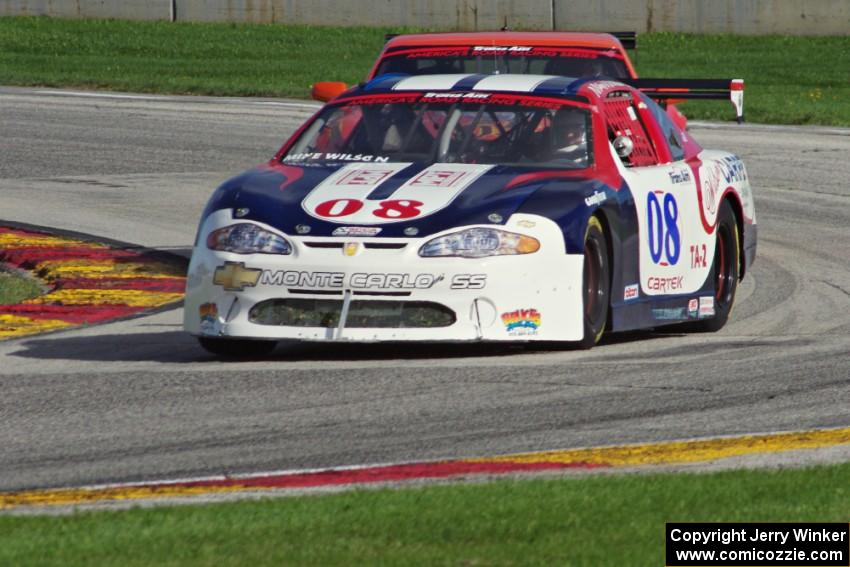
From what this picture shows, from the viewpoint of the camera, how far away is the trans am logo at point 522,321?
9172 millimetres

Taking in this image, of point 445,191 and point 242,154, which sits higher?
point 445,191

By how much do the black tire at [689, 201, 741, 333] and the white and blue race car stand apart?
26 millimetres

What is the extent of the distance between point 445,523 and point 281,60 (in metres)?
29.9

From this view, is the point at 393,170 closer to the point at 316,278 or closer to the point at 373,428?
the point at 316,278

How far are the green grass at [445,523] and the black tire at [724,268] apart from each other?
170 inches

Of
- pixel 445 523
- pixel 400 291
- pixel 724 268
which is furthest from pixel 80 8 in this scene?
pixel 445 523

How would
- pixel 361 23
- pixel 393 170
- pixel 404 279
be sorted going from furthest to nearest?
1. pixel 361 23
2. pixel 393 170
3. pixel 404 279

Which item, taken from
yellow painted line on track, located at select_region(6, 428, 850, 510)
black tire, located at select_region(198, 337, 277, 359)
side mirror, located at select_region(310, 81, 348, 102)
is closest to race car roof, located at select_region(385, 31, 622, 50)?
side mirror, located at select_region(310, 81, 348, 102)

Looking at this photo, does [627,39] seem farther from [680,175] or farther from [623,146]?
[623,146]

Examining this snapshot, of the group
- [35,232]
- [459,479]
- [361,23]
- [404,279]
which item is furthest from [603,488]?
[361,23]

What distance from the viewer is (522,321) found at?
920 cm

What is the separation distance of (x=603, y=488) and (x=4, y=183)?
45.0ft

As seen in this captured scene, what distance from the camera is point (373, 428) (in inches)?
297

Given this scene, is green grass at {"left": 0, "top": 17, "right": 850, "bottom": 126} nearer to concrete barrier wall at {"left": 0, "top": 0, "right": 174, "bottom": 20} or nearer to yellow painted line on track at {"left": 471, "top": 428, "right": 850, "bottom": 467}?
concrete barrier wall at {"left": 0, "top": 0, "right": 174, "bottom": 20}
